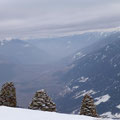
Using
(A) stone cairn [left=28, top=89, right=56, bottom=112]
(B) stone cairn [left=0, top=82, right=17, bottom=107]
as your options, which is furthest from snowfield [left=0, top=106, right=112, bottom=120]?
(B) stone cairn [left=0, top=82, right=17, bottom=107]

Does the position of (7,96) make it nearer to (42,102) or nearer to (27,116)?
(42,102)

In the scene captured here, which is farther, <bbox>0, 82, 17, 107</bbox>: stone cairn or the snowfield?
<bbox>0, 82, 17, 107</bbox>: stone cairn

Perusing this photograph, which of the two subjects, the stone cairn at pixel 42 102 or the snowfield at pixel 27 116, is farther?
the stone cairn at pixel 42 102

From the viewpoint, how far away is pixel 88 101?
119 feet

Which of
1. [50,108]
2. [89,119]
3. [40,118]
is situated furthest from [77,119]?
[50,108]

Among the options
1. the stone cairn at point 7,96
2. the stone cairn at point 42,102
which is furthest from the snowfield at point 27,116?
the stone cairn at point 7,96

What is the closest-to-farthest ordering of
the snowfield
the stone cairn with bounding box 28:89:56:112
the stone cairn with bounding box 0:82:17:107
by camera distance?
the snowfield → the stone cairn with bounding box 28:89:56:112 → the stone cairn with bounding box 0:82:17:107

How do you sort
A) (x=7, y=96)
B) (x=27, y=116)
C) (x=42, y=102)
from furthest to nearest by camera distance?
(x=7, y=96) < (x=42, y=102) < (x=27, y=116)

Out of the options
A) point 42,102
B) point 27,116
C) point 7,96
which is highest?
point 7,96

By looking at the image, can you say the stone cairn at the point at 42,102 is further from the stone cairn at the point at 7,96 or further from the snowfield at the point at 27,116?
the snowfield at the point at 27,116

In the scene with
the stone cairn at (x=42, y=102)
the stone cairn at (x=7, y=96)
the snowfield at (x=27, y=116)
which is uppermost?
the stone cairn at (x=7, y=96)

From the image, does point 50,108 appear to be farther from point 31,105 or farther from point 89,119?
point 89,119

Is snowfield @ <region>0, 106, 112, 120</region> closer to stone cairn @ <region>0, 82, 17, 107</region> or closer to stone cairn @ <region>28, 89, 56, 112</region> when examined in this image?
stone cairn @ <region>28, 89, 56, 112</region>

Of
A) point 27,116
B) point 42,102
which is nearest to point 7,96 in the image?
point 42,102
